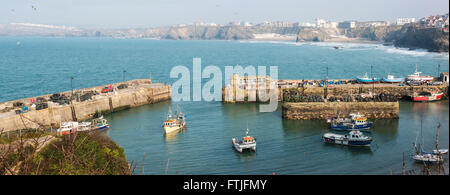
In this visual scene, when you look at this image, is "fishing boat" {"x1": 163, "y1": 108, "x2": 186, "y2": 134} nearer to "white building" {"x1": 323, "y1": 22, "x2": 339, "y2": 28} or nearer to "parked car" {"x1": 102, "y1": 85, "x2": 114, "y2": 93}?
"parked car" {"x1": 102, "y1": 85, "x2": 114, "y2": 93}

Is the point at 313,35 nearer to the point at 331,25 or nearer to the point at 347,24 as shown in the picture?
the point at 347,24

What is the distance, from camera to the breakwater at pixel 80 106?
1598cm

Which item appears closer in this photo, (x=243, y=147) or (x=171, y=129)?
(x=243, y=147)

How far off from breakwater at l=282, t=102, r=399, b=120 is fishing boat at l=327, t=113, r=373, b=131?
4.25ft

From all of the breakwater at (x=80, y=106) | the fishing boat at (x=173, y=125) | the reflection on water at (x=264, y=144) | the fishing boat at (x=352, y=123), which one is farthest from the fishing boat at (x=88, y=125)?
the fishing boat at (x=352, y=123)

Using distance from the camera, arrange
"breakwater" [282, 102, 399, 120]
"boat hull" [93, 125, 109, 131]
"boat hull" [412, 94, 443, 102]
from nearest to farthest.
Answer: "boat hull" [93, 125, 109, 131] < "breakwater" [282, 102, 399, 120] < "boat hull" [412, 94, 443, 102]

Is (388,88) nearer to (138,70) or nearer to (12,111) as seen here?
(12,111)

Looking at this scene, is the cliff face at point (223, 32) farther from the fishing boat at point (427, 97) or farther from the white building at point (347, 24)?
the fishing boat at point (427, 97)

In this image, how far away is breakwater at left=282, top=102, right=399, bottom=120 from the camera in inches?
682

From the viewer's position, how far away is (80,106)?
1831 centimetres

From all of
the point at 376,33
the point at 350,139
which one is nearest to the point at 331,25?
A: the point at 376,33

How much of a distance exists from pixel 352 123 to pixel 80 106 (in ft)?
40.0
